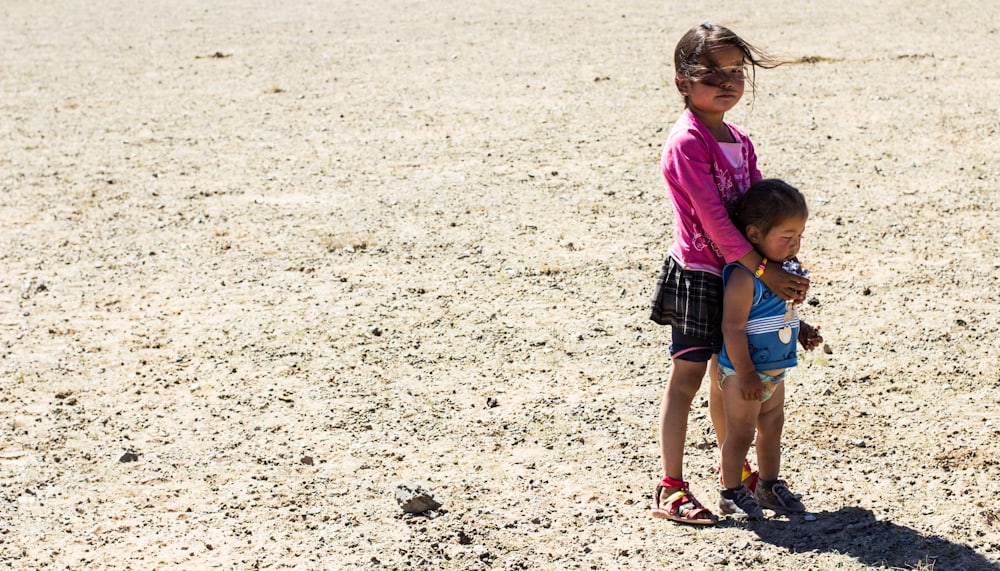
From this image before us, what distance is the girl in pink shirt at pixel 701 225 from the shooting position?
3.33 metres

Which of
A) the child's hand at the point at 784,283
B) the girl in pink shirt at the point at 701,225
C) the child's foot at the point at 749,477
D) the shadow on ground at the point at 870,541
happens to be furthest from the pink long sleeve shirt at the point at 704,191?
the shadow on ground at the point at 870,541

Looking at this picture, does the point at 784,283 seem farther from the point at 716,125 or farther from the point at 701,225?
the point at 716,125

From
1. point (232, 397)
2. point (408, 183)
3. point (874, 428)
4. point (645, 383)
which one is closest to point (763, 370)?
point (874, 428)

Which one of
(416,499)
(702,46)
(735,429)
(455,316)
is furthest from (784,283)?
(455,316)

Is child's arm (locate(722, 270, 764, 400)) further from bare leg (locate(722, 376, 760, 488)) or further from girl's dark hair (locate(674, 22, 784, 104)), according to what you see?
girl's dark hair (locate(674, 22, 784, 104))

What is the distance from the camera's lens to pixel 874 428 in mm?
4266

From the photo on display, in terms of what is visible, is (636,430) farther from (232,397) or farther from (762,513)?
(232,397)

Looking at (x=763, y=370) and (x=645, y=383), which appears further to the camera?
(x=645, y=383)

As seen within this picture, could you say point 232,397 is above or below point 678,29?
below

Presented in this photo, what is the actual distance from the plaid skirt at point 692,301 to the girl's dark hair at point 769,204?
0.21 metres

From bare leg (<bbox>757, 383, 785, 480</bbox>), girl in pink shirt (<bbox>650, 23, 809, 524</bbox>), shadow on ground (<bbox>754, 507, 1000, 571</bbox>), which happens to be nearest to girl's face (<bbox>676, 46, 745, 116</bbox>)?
girl in pink shirt (<bbox>650, 23, 809, 524</bbox>)

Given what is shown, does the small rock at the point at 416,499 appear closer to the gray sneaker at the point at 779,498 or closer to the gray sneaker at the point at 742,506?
the gray sneaker at the point at 742,506

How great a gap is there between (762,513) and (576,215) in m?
3.52

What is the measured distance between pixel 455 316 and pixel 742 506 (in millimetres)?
2249
